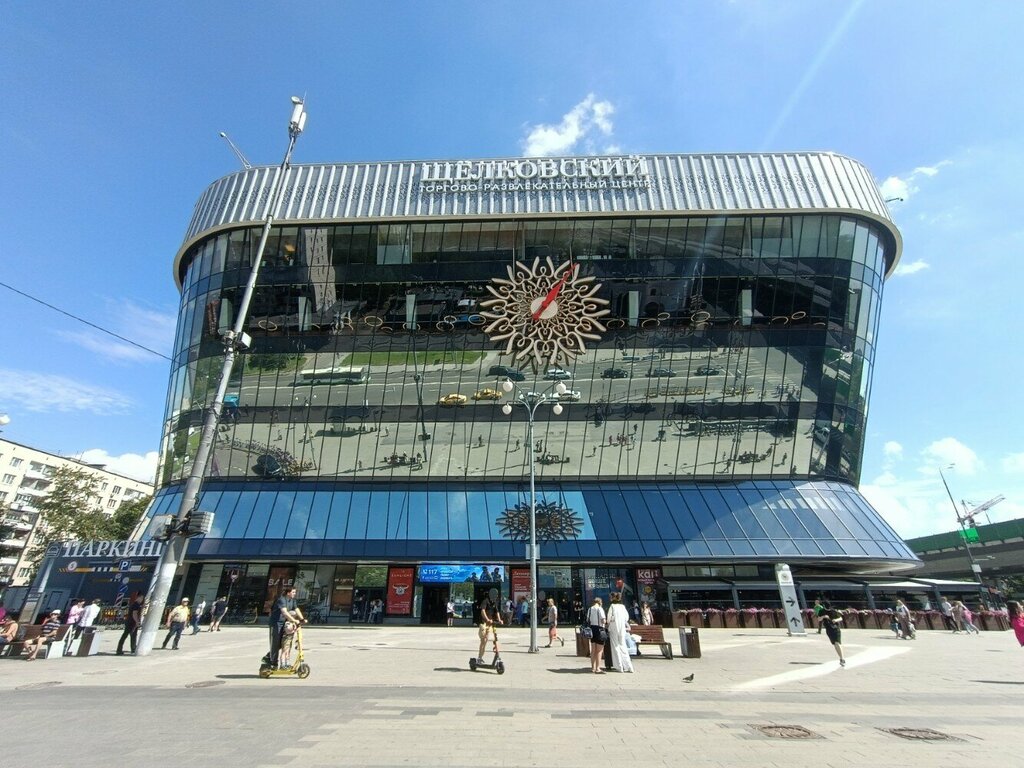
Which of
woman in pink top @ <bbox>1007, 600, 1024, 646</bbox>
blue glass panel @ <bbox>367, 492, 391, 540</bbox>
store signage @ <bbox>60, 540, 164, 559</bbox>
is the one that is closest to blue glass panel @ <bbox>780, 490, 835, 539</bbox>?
woman in pink top @ <bbox>1007, 600, 1024, 646</bbox>

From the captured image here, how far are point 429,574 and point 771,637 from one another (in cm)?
1758

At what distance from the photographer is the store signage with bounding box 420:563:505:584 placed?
28.1 metres

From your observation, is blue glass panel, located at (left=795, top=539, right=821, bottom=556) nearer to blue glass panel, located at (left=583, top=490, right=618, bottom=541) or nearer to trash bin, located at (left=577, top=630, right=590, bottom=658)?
blue glass panel, located at (left=583, top=490, right=618, bottom=541)

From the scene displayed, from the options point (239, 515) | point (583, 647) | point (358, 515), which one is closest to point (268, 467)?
point (239, 515)

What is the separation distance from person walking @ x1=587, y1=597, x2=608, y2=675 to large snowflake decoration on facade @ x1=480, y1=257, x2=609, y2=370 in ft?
77.3

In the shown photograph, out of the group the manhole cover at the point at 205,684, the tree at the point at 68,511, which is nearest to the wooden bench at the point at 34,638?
the manhole cover at the point at 205,684

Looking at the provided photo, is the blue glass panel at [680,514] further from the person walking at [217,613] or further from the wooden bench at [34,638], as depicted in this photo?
the wooden bench at [34,638]

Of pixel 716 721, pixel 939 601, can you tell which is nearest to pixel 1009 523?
pixel 939 601

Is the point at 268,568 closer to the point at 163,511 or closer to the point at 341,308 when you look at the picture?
the point at 163,511

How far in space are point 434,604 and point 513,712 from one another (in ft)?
73.0

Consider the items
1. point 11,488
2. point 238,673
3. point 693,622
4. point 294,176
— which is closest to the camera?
point 238,673

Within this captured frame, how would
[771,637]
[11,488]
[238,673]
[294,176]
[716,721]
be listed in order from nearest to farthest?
[716,721]
[238,673]
[771,637]
[294,176]
[11,488]

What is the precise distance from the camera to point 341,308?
35906 mm

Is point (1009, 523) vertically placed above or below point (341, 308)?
below
